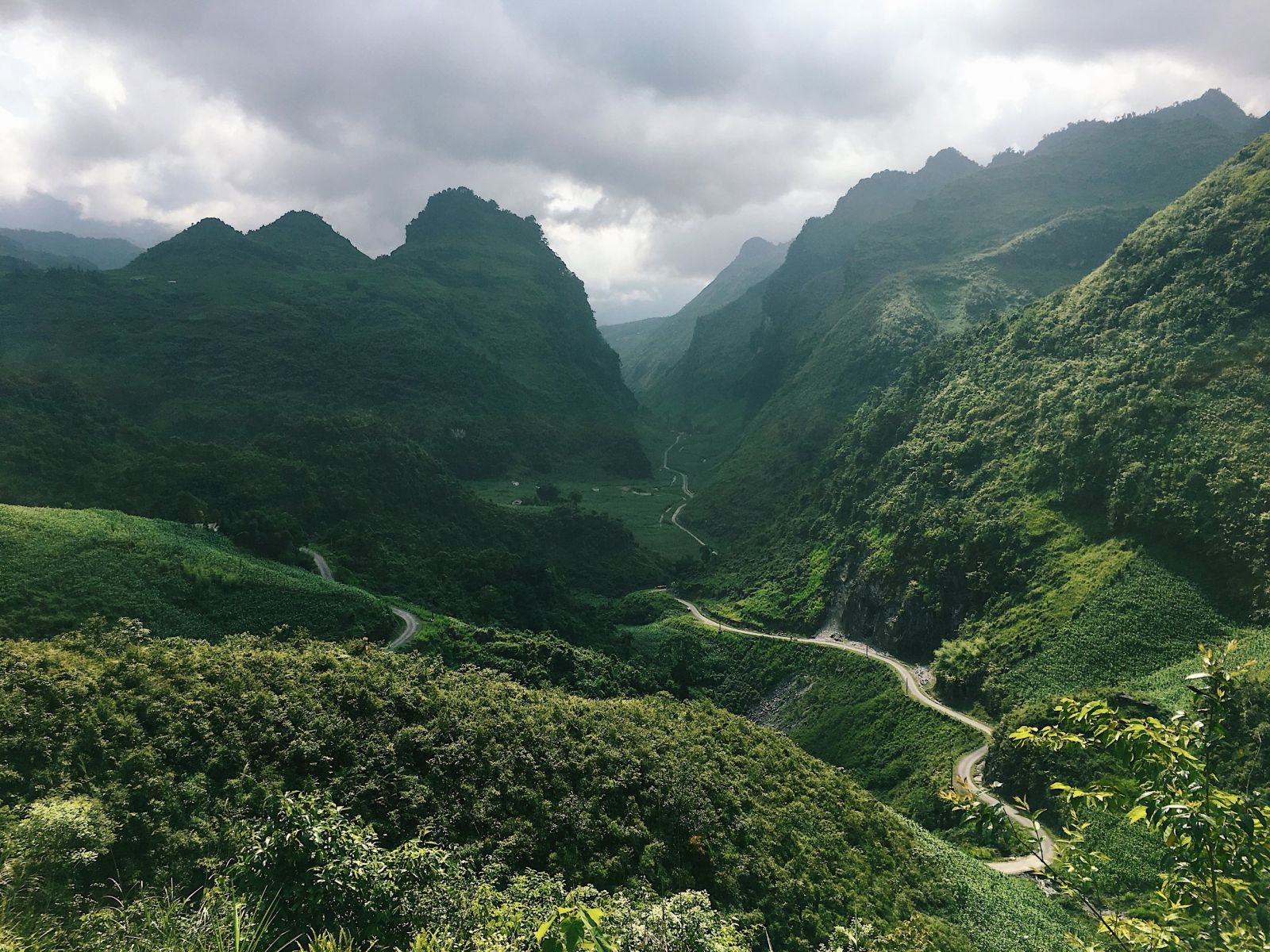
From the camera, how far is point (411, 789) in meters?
19.2

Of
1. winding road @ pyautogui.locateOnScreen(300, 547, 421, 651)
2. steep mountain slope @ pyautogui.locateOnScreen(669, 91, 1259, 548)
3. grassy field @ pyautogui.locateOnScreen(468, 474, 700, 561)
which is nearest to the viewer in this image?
winding road @ pyautogui.locateOnScreen(300, 547, 421, 651)

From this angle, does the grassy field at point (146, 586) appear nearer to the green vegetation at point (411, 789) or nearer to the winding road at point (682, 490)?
the green vegetation at point (411, 789)

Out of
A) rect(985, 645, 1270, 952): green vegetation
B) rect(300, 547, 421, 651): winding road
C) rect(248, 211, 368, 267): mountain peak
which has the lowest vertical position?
rect(300, 547, 421, 651): winding road

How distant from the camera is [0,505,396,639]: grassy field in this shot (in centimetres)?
3117

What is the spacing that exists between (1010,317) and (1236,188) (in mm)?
25968

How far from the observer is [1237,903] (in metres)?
6.09

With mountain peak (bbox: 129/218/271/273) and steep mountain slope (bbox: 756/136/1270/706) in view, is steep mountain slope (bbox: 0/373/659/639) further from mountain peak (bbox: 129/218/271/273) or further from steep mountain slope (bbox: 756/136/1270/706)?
mountain peak (bbox: 129/218/271/273)

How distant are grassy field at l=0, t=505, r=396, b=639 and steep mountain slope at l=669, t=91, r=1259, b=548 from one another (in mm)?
79576

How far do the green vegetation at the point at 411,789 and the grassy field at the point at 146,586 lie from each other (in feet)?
33.5

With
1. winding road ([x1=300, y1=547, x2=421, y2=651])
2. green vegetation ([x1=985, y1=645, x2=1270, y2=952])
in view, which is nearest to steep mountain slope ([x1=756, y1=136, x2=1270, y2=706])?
winding road ([x1=300, y1=547, x2=421, y2=651])

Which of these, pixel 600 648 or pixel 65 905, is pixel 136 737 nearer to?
pixel 65 905

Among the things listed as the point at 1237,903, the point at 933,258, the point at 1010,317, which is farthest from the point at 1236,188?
the point at 933,258

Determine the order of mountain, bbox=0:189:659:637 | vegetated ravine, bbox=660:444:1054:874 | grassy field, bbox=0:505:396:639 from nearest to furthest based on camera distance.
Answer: grassy field, bbox=0:505:396:639
vegetated ravine, bbox=660:444:1054:874
mountain, bbox=0:189:659:637

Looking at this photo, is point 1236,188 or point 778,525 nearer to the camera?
point 1236,188
